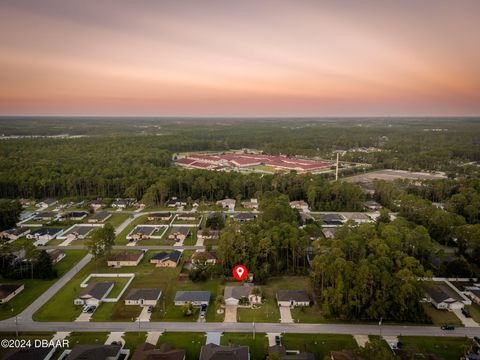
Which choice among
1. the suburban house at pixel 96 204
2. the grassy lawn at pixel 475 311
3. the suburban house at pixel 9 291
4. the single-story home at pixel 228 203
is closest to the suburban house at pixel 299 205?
the single-story home at pixel 228 203

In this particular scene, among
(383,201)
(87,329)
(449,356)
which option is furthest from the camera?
(383,201)

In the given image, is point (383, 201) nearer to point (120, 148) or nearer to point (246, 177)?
point (246, 177)

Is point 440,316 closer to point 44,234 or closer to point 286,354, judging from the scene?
point 286,354

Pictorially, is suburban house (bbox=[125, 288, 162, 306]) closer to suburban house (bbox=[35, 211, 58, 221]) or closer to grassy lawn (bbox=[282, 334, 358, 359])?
grassy lawn (bbox=[282, 334, 358, 359])

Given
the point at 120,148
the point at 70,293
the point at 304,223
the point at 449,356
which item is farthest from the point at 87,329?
the point at 120,148

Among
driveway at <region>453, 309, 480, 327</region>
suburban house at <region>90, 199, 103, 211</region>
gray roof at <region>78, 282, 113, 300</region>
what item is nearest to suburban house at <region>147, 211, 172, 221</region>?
suburban house at <region>90, 199, 103, 211</region>

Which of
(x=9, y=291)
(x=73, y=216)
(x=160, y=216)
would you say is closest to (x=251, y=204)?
(x=160, y=216)
